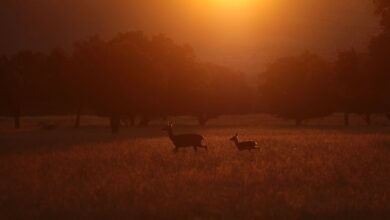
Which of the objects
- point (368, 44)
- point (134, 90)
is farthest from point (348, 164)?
point (134, 90)

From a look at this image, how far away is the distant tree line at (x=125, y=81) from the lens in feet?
174

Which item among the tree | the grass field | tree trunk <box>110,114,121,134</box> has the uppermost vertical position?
the tree

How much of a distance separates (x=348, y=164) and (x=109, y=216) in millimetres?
10296

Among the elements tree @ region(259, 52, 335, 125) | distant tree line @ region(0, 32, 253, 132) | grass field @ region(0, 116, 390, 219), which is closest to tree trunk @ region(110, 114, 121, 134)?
distant tree line @ region(0, 32, 253, 132)

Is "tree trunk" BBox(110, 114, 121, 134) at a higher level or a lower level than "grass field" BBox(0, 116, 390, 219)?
higher

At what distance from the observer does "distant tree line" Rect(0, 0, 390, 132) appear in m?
53.3

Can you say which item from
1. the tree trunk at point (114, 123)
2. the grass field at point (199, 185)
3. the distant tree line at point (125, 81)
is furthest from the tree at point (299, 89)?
the grass field at point (199, 185)

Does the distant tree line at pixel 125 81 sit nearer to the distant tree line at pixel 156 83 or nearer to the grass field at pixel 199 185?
the distant tree line at pixel 156 83

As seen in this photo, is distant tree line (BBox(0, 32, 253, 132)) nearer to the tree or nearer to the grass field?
the tree

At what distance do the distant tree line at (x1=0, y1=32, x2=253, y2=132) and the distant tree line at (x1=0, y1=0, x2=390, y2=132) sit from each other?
0.08 m

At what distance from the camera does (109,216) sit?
42.6ft

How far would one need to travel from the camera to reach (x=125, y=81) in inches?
2090

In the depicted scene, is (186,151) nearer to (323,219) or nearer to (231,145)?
(231,145)

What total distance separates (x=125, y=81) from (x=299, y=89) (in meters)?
27.0
